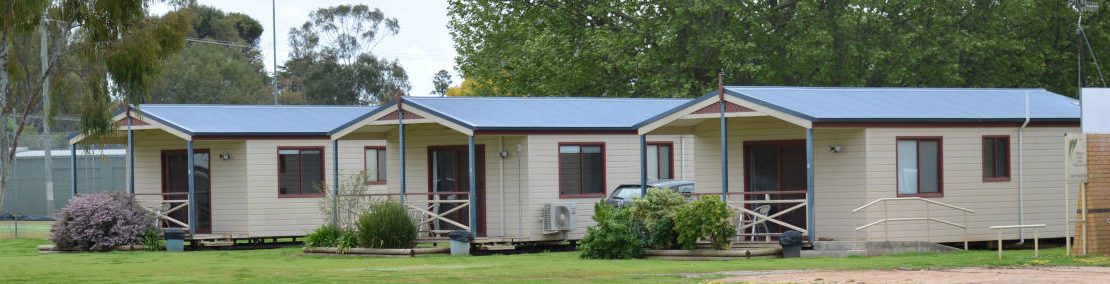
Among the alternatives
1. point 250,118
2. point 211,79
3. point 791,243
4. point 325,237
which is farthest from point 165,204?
point 211,79

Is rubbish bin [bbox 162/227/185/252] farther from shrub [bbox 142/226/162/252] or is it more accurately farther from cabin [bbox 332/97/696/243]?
cabin [bbox 332/97/696/243]

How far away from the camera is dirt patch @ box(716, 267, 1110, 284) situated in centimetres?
1684

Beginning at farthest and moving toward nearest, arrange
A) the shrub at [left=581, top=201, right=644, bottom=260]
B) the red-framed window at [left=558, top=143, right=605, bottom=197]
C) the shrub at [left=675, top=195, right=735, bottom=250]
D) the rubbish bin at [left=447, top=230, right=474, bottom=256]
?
the red-framed window at [left=558, top=143, right=605, bottom=197], the rubbish bin at [left=447, top=230, right=474, bottom=256], the shrub at [left=581, top=201, right=644, bottom=260], the shrub at [left=675, top=195, right=735, bottom=250]

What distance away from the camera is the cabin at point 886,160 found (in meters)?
23.6

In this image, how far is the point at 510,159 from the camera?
27.2 m

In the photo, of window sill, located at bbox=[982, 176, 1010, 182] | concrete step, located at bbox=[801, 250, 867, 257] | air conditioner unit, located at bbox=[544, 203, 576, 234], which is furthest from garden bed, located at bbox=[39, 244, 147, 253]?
window sill, located at bbox=[982, 176, 1010, 182]

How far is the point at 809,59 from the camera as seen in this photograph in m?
42.2

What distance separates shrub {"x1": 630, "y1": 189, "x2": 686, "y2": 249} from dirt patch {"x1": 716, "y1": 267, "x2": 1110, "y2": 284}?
415cm

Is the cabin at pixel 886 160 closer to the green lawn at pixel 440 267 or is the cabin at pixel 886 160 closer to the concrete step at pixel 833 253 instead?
the concrete step at pixel 833 253

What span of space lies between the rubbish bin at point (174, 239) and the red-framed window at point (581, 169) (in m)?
7.18

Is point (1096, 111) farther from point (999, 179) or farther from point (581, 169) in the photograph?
point (581, 169)

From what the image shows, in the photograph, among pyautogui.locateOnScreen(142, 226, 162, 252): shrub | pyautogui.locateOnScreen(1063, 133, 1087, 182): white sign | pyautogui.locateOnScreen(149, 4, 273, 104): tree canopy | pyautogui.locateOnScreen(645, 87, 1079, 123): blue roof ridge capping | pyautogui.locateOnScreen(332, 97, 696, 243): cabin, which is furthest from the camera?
pyautogui.locateOnScreen(149, 4, 273, 104): tree canopy

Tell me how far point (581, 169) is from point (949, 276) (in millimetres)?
10477

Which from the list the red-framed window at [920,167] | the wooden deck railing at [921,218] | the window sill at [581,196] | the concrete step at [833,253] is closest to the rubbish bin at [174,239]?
the window sill at [581,196]
